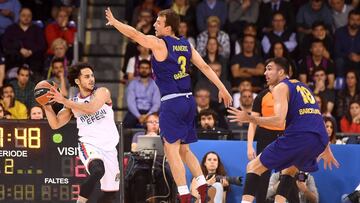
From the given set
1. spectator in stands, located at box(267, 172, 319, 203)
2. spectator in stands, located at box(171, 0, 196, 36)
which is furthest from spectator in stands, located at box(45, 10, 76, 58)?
spectator in stands, located at box(267, 172, 319, 203)

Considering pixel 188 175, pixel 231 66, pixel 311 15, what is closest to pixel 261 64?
pixel 231 66

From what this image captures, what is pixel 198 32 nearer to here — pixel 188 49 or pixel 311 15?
pixel 311 15

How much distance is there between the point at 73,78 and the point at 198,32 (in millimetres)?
7350

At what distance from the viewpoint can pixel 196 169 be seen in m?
11.3

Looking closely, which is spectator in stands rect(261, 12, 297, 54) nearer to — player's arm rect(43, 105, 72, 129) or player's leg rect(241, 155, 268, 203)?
player's arm rect(43, 105, 72, 129)

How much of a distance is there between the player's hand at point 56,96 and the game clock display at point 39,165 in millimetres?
1370

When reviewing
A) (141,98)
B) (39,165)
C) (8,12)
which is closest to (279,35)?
(141,98)

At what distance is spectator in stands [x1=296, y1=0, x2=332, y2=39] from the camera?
61.0 feet

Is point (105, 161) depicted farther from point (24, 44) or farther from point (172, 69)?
point (24, 44)

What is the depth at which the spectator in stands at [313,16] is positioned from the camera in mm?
A: 18594

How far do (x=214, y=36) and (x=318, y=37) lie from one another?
6.05 feet

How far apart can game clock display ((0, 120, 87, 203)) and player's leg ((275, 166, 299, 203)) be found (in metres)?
2.57

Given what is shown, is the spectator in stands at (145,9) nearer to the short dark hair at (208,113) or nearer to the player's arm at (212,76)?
the short dark hair at (208,113)

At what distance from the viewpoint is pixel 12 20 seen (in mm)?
18875
